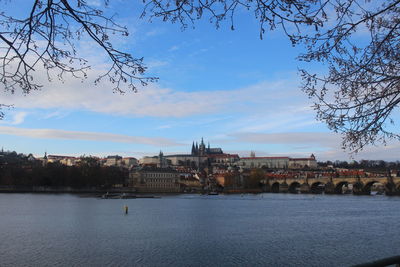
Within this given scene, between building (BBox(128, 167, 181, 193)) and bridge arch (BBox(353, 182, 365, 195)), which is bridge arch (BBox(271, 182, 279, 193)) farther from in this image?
bridge arch (BBox(353, 182, 365, 195))

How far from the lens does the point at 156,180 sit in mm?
126438

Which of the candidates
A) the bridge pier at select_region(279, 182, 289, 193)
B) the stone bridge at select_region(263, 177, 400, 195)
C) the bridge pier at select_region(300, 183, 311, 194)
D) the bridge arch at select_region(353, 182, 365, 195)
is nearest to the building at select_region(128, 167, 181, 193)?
the stone bridge at select_region(263, 177, 400, 195)

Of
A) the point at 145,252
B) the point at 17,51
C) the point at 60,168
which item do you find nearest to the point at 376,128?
the point at 17,51

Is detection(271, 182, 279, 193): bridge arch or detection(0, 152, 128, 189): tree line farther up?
detection(0, 152, 128, 189): tree line

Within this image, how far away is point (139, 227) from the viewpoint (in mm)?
30188

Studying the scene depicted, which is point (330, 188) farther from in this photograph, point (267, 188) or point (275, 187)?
point (267, 188)

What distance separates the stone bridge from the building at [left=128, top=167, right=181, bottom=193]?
30221mm

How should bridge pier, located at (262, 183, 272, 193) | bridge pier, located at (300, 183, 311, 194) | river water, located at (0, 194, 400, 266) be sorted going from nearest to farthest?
river water, located at (0, 194, 400, 266)
bridge pier, located at (300, 183, 311, 194)
bridge pier, located at (262, 183, 272, 193)

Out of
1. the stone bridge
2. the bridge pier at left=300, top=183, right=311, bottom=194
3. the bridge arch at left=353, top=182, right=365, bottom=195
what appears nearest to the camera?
the stone bridge

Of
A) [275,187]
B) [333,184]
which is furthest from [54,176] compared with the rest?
[333,184]

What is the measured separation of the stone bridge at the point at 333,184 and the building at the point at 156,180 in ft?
99.2

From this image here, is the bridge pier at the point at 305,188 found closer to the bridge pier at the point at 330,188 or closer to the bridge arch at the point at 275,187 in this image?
the bridge pier at the point at 330,188

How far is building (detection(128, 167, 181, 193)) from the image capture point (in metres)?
125

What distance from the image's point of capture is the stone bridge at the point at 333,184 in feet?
307
